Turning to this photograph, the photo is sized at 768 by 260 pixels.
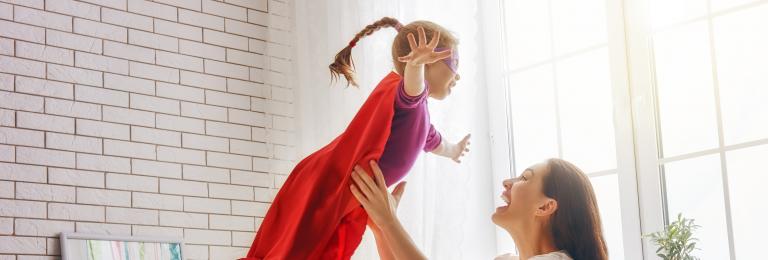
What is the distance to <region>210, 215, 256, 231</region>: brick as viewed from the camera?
3.80m

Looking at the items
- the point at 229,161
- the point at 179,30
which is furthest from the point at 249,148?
the point at 179,30

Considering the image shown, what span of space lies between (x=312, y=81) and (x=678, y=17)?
57.8 inches

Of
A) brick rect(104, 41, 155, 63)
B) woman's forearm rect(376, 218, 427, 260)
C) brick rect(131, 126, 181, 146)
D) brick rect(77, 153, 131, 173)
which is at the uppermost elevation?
brick rect(104, 41, 155, 63)

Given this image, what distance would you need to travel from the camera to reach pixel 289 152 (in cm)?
403

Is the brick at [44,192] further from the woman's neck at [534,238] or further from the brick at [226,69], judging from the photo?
the woman's neck at [534,238]

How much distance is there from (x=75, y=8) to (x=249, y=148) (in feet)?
2.77

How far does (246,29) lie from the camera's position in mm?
4059

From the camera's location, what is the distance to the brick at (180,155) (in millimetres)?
3719

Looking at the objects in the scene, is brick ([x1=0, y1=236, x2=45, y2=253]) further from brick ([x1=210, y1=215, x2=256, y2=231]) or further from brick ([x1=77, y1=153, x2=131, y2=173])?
brick ([x1=210, y1=215, x2=256, y2=231])

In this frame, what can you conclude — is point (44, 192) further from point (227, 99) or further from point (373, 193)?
point (373, 193)

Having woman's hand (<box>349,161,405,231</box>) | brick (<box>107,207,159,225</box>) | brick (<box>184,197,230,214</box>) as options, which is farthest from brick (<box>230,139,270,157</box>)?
woman's hand (<box>349,161,405,231</box>)

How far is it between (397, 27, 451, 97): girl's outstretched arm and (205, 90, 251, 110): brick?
177 cm

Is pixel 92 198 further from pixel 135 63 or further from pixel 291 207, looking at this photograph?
pixel 291 207

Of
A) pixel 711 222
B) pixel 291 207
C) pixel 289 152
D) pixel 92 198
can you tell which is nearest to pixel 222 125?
pixel 289 152
